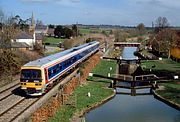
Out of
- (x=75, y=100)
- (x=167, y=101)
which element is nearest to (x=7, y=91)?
(x=75, y=100)

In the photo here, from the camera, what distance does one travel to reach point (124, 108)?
3416 centimetres

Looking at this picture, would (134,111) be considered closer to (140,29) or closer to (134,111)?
(134,111)

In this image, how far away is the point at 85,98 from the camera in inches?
1236

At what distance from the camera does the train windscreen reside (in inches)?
981

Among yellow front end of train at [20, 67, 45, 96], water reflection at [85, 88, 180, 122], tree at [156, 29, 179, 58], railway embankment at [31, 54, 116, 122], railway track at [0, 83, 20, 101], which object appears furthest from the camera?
tree at [156, 29, 179, 58]

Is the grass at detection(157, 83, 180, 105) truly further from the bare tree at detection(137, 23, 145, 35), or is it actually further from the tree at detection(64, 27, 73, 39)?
the bare tree at detection(137, 23, 145, 35)

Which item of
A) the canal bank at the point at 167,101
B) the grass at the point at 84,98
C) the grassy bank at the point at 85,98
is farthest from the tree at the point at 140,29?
the canal bank at the point at 167,101

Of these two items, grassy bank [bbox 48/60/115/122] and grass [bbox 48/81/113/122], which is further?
grassy bank [bbox 48/60/115/122]

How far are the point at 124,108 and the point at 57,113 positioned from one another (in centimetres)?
1201

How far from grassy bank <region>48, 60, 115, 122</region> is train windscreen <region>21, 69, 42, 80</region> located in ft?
10.0

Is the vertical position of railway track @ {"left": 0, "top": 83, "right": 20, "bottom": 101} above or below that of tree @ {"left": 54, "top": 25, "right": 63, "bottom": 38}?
below

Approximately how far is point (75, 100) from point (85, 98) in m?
3.31

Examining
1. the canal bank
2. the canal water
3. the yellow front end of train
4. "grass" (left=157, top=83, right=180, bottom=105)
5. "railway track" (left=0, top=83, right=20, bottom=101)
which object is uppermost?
the yellow front end of train

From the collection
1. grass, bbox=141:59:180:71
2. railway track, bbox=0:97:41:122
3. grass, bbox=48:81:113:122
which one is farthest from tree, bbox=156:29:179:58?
railway track, bbox=0:97:41:122
